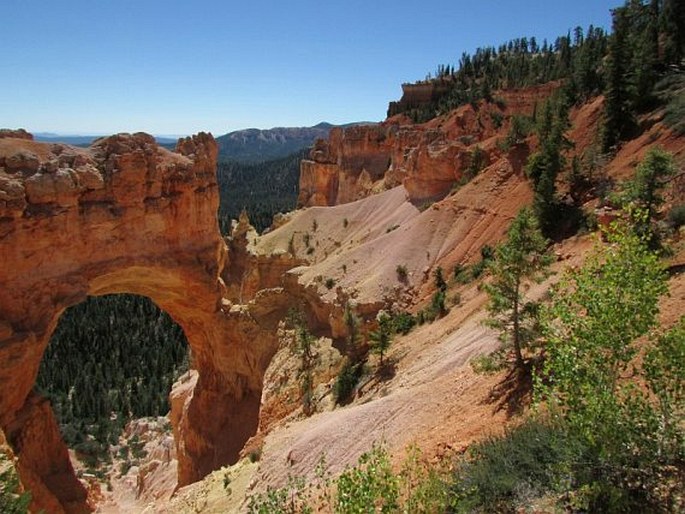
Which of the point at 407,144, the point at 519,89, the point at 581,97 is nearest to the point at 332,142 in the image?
the point at 407,144

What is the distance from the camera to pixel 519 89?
90.1 meters

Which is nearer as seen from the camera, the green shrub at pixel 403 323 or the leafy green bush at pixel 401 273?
the green shrub at pixel 403 323

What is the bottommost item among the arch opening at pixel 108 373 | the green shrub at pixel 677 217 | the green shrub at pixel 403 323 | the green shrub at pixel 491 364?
the arch opening at pixel 108 373

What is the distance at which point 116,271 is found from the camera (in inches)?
1106

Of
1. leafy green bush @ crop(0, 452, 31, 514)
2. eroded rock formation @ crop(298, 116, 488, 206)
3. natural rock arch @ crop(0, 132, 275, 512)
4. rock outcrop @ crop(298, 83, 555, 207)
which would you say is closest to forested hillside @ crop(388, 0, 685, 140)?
rock outcrop @ crop(298, 83, 555, 207)

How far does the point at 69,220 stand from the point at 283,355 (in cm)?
1418

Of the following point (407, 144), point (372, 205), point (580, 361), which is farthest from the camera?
point (407, 144)

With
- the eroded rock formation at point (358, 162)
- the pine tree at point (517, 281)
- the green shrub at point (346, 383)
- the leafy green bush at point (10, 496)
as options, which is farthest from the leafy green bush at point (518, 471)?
the eroded rock formation at point (358, 162)

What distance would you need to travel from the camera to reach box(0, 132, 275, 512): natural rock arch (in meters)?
23.6

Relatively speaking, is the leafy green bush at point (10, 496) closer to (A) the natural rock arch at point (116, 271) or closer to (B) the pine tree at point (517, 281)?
(A) the natural rock arch at point (116, 271)

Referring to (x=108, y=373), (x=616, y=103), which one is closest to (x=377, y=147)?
(x=108, y=373)

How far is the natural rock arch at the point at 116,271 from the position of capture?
23.6 m

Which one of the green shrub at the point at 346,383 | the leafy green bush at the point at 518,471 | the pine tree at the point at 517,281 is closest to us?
the leafy green bush at the point at 518,471

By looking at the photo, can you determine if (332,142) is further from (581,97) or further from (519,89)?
(581,97)
